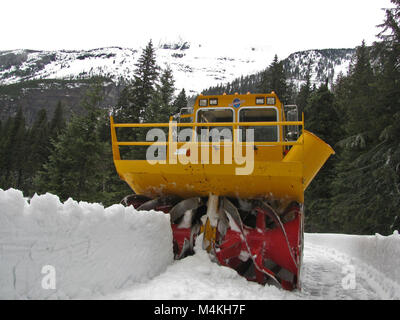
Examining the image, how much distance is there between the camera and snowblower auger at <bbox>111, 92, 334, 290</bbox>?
453 centimetres

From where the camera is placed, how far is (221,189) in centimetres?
504

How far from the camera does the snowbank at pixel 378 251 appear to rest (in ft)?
17.7

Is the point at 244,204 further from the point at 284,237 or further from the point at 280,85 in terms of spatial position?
the point at 280,85

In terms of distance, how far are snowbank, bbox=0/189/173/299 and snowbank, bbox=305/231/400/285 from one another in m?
4.11

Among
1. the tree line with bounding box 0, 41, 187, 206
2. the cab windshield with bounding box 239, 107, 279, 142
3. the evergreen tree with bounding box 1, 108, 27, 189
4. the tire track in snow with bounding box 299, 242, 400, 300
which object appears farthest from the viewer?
the evergreen tree with bounding box 1, 108, 27, 189

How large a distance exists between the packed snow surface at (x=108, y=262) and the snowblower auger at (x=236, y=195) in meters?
0.33

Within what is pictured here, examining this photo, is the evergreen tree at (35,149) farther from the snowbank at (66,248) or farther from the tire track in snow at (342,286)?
the snowbank at (66,248)

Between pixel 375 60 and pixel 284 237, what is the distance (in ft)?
47.5

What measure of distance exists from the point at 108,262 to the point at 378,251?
5852 millimetres

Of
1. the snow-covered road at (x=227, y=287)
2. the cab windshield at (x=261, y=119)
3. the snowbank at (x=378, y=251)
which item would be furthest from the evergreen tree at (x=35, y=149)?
the snow-covered road at (x=227, y=287)

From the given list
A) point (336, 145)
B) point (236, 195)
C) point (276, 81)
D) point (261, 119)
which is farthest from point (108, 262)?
point (276, 81)

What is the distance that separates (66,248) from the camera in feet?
9.62

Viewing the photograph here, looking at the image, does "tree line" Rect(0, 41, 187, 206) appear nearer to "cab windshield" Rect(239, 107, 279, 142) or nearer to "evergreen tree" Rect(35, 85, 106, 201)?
"evergreen tree" Rect(35, 85, 106, 201)

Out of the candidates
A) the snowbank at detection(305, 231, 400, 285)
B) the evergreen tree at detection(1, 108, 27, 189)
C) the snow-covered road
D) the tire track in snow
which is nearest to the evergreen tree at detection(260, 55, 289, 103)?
the snowbank at detection(305, 231, 400, 285)
